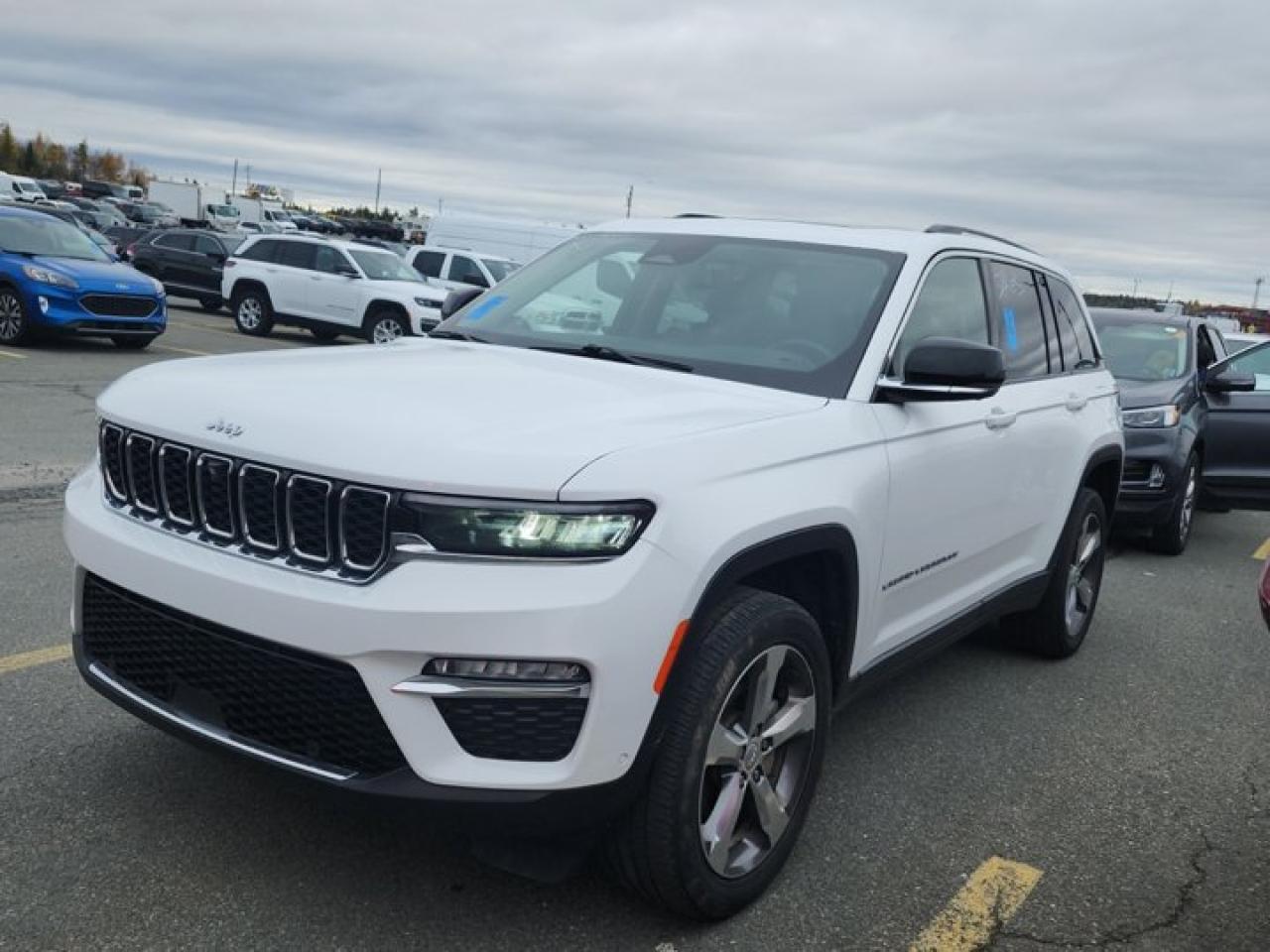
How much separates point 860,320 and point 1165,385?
19.3 feet

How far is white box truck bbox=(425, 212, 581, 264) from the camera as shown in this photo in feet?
92.1

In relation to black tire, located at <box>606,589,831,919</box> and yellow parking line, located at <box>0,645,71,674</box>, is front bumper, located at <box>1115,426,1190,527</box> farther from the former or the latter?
yellow parking line, located at <box>0,645,71,674</box>

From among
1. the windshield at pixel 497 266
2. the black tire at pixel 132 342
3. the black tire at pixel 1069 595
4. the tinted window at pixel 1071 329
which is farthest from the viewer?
the windshield at pixel 497 266

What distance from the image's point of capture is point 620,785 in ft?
8.66

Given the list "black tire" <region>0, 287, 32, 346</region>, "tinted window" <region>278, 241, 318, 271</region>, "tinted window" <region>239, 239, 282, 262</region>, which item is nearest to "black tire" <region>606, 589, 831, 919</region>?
"black tire" <region>0, 287, 32, 346</region>

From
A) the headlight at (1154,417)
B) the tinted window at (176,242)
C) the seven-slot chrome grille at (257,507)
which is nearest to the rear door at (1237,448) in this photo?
the headlight at (1154,417)

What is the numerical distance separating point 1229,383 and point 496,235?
21.6m

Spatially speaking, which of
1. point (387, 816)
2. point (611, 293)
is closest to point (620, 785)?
point (387, 816)

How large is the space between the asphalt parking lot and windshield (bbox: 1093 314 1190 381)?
14.0 feet

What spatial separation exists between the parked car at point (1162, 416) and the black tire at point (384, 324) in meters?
12.1

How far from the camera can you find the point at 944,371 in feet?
11.5

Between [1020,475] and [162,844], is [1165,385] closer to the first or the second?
[1020,475]

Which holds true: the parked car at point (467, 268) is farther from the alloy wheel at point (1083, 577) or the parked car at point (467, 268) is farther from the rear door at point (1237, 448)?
the alloy wheel at point (1083, 577)

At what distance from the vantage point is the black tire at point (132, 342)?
608 inches
